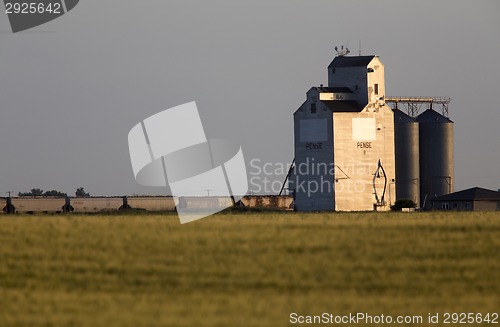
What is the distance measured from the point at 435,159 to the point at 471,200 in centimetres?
737

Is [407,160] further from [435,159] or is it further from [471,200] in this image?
[471,200]

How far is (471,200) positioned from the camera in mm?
105688

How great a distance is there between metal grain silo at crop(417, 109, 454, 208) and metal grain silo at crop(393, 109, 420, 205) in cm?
123

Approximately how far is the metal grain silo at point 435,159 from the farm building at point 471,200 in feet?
12.5

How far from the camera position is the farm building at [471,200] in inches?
4154

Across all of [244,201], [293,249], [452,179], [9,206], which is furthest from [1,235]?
[452,179]

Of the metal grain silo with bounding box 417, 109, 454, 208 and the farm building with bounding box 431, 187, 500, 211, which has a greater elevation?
the metal grain silo with bounding box 417, 109, 454, 208

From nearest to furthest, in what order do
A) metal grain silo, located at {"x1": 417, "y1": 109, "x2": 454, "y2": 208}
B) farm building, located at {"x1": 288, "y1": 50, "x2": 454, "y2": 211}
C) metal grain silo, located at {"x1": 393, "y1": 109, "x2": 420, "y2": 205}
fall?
farm building, located at {"x1": 288, "y1": 50, "x2": 454, "y2": 211}, metal grain silo, located at {"x1": 393, "y1": 109, "x2": 420, "y2": 205}, metal grain silo, located at {"x1": 417, "y1": 109, "x2": 454, "y2": 208}

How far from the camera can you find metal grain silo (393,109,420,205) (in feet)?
361

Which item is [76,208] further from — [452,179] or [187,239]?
[187,239]

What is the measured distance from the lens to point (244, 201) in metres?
101

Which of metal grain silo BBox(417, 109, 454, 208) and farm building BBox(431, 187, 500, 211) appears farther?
metal grain silo BBox(417, 109, 454, 208)

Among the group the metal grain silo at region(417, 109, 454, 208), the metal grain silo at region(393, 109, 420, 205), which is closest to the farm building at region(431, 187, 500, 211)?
the metal grain silo at region(393, 109, 420, 205)

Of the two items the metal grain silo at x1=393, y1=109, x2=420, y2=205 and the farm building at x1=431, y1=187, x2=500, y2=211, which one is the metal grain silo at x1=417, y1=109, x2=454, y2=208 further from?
the farm building at x1=431, y1=187, x2=500, y2=211
